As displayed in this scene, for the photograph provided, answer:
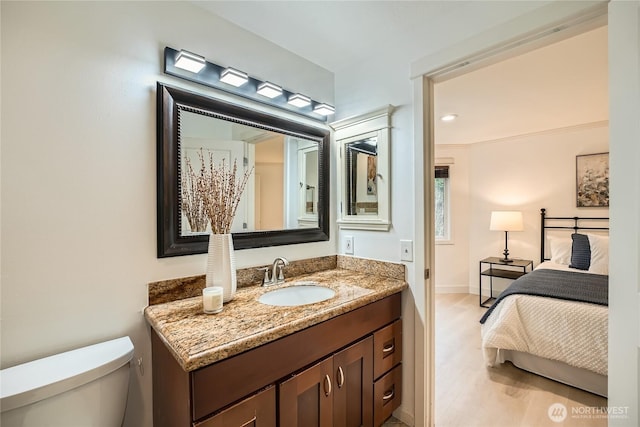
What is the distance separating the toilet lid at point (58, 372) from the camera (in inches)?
31.3

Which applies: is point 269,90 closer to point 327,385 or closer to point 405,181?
point 405,181

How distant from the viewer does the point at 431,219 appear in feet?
5.18

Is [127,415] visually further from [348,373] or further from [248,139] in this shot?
[248,139]

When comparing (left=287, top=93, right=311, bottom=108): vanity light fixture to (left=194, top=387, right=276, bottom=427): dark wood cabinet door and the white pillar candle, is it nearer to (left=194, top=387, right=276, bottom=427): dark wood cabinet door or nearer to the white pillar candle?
the white pillar candle

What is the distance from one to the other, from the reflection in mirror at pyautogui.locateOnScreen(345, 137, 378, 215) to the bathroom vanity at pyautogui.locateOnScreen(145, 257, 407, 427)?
0.52 metres

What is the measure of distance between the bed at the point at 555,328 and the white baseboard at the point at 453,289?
1.72 m

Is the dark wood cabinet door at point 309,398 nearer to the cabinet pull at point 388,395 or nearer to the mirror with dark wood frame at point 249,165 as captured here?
the cabinet pull at point 388,395

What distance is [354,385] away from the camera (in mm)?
1332

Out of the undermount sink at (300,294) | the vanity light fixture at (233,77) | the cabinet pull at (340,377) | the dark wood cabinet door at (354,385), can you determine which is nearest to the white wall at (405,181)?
the dark wood cabinet door at (354,385)

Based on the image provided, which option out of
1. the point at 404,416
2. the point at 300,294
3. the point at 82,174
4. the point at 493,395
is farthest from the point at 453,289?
the point at 82,174

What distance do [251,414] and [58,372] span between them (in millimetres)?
628

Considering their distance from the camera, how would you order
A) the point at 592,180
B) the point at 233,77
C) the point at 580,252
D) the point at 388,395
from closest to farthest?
1. the point at 233,77
2. the point at 388,395
3. the point at 580,252
4. the point at 592,180

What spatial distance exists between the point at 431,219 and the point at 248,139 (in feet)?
3.72

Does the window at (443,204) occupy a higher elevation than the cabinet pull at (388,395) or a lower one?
higher
